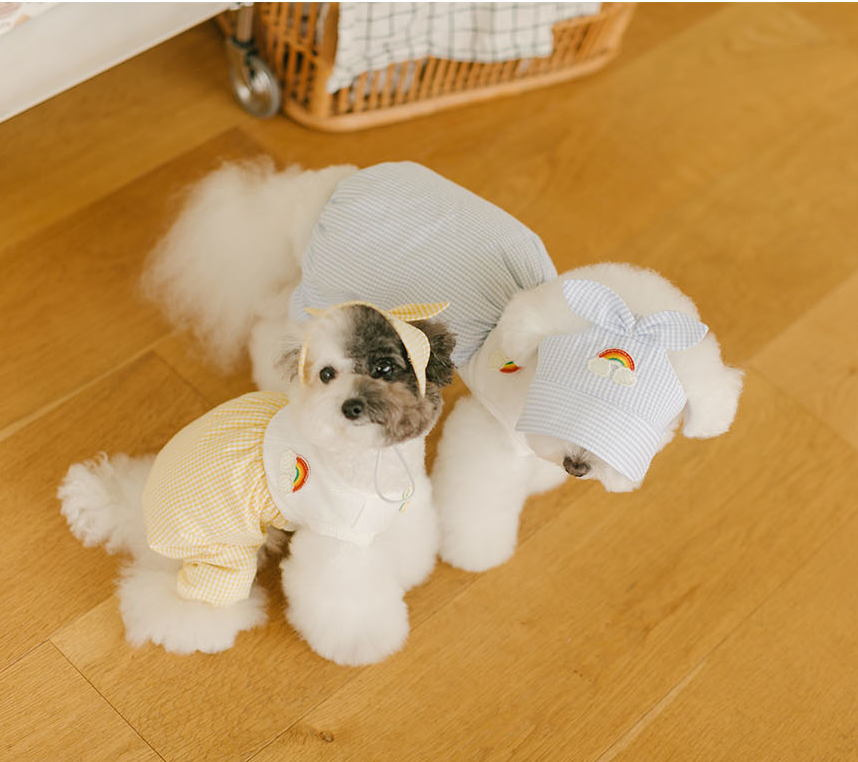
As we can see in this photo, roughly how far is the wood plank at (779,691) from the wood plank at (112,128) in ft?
4.14

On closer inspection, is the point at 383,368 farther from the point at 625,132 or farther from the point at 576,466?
the point at 625,132

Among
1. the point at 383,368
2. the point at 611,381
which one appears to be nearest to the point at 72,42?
the point at 383,368

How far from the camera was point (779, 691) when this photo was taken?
1295 mm

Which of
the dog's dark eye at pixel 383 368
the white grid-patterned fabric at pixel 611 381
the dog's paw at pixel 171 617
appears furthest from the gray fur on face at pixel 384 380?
the dog's paw at pixel 171 617

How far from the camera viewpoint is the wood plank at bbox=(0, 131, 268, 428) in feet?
4.59

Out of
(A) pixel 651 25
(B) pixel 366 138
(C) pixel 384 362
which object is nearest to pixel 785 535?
(C) pixel 384 362

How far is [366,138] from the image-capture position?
5.65 ft

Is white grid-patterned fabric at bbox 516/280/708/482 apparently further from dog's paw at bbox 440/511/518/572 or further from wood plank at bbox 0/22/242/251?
wood plank at bbox 0/22/242/251

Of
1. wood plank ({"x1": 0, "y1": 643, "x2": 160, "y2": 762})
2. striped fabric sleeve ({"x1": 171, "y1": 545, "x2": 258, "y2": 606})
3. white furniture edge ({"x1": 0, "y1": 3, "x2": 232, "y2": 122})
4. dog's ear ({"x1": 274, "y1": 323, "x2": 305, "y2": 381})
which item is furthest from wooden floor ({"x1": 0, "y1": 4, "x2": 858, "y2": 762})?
dog's ear ({"x1": 274, "y1": 323, "x2": 305, "y2": 381})

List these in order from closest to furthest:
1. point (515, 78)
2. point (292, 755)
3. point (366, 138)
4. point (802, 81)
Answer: point (292, 755) → point (366, 138) → point (515, 78) → point (802, 81)

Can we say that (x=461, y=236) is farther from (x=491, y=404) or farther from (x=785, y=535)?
(x=785, y=535)

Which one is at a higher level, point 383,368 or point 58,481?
point 383,368

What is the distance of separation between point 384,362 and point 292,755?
570 millimetres

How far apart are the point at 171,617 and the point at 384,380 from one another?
A: 0.48 metres
